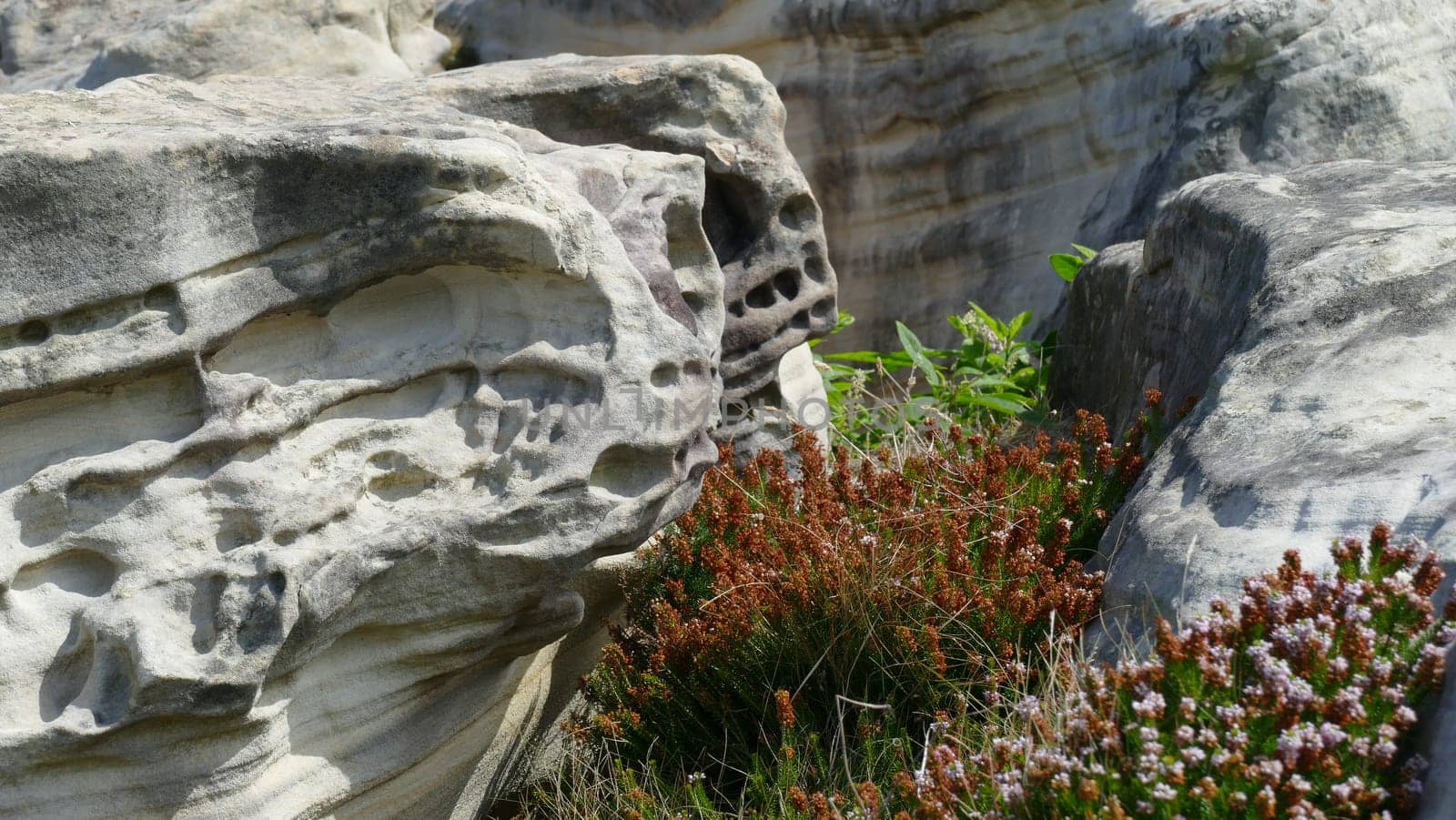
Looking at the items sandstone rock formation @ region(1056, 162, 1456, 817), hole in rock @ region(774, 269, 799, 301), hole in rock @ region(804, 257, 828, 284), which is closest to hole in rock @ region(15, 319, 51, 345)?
sandstone rock formation @ region(1056, 162, 1456, 817)

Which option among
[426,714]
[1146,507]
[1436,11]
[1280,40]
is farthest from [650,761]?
[1436,11]

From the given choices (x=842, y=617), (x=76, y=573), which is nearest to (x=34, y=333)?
(x=76, y=573)

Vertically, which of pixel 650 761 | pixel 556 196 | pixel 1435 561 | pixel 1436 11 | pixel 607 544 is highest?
pixel 1436 11

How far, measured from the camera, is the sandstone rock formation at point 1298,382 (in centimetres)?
267

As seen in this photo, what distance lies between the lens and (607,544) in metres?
3.20

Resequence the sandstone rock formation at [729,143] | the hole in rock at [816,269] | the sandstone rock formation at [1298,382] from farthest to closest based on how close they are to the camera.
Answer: the hole in rock at [816,269]
the sandstone rock formation at [729,143]
the sandstone rock formation at [1298,382]

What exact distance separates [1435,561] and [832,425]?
3.03 metres

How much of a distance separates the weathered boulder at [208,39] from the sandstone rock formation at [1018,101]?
3.10ft

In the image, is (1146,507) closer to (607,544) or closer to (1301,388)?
(1301,388)

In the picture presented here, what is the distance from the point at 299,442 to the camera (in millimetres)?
3078

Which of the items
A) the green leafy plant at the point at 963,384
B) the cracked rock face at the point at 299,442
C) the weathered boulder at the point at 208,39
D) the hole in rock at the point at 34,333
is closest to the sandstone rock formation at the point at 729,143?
the green leafy plant at the point at 963,384

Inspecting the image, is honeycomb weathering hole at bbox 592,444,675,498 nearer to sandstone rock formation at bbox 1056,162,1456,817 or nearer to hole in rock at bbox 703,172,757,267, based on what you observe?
sandstone rock formation at bbox 1056,162,1456,817

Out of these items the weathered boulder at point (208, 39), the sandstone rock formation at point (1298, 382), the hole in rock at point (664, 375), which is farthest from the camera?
the weathered boulder at point (208, 39)

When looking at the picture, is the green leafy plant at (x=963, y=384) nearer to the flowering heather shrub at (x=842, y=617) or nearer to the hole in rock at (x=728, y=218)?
the hole in rock at (x=728, y=218)
